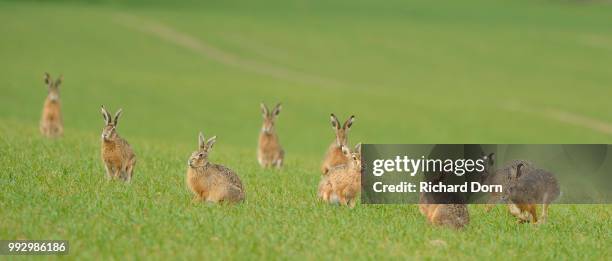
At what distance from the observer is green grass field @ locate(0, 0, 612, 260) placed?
11758mm

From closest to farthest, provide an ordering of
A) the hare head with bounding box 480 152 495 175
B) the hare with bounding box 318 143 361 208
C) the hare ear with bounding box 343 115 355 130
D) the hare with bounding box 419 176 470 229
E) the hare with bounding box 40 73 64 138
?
the hare with bounding box 419 176 470 229, the hare with bounding box 318 143 361 208, the hare head with bounding box 480 152 495 175, the hare ear with bounding box 343 115 355 130, the hare with bounding box 40 73 64 138

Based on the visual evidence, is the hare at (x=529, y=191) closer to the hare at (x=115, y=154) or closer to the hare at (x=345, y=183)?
the hare at (x=345, y=183)

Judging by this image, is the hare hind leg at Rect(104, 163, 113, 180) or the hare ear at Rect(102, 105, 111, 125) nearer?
the hare ear at Rect(102, 105, 111, 125)

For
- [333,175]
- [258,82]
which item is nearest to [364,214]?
[333,175]

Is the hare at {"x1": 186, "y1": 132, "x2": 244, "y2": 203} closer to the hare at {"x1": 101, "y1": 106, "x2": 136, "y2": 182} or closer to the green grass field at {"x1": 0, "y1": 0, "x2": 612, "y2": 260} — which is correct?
the green grass field at {"x1": 0, "y1": 0, "x2": 612, "y2": 260}

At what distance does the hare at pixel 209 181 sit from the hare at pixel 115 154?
2123mm

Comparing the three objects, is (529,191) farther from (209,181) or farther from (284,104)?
(284,104)

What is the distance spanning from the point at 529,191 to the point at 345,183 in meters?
2.91

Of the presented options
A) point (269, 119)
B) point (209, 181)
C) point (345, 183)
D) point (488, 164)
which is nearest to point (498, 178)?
point (488, 164)

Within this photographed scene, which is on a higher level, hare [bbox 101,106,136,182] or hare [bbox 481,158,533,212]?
hare [bbox 101,106,136,182]

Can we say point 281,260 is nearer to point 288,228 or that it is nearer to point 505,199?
point 288,228

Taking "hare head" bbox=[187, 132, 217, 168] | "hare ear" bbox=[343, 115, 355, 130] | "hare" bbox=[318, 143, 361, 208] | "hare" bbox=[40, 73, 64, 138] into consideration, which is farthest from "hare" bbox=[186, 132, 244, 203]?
"hare" bbox=[40, 73, 64, 138]

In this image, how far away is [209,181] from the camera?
13.2m

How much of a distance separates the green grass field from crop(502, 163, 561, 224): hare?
28 centimetres
